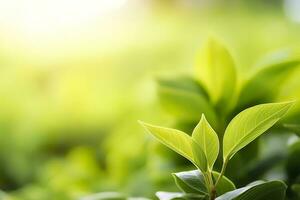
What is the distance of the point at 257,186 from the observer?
0.35 metres

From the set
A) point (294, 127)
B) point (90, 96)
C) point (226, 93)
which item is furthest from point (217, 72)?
point (90, 96)

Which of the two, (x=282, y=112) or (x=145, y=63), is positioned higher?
(x=282, y=112)

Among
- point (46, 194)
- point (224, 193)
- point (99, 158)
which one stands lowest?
point (99, 158)

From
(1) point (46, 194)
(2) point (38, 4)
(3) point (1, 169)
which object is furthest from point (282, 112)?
(2) point (38, 4)

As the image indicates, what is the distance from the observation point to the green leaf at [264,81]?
527mm

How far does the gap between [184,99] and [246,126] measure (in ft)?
0.56

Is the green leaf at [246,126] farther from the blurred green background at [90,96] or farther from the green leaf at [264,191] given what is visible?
the blurred green background at [90,96]

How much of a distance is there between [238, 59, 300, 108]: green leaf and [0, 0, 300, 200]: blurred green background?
0.10 meters

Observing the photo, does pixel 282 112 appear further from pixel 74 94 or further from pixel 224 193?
pixel 74 94

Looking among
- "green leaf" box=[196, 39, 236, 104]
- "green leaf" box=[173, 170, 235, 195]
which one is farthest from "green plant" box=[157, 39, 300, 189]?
"green leaf" box=[173, 170, 235, 195]

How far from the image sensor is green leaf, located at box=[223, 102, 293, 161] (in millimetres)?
353

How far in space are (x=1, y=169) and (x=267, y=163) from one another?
0.69m

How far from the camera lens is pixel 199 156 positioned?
357 mm

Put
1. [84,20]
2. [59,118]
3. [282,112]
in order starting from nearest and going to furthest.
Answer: [282,112]
[59,118]
[84,20]
